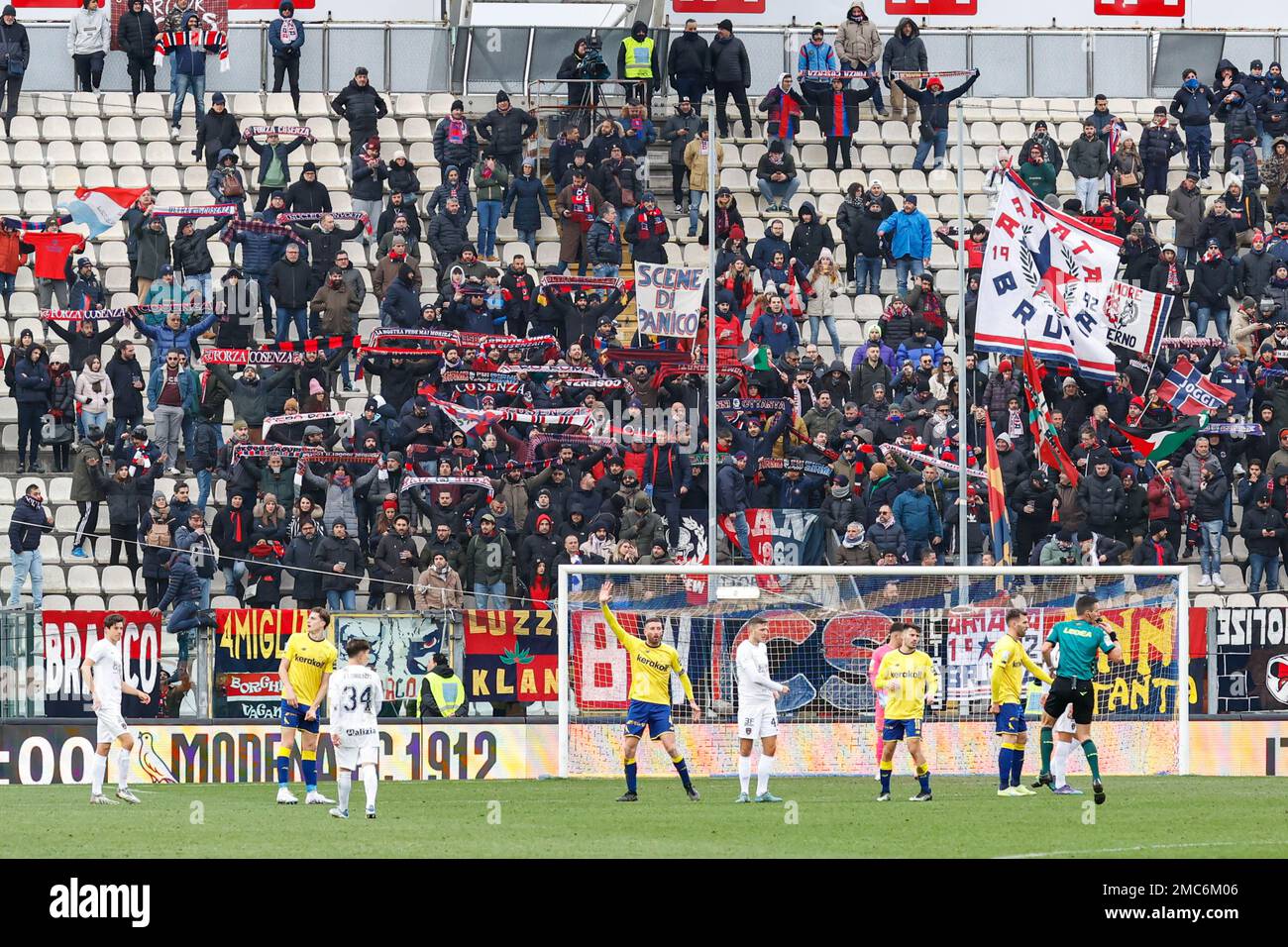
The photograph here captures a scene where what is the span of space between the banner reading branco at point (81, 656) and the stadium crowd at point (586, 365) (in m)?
0.40

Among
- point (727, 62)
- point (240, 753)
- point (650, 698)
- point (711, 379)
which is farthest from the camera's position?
point (727, 62)

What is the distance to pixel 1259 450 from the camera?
2970 cm

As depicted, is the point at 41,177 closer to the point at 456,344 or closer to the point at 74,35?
the point at 74,35

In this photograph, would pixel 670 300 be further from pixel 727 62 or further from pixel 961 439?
pixel 727 62

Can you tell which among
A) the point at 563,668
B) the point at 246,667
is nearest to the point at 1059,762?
the point at 563,668

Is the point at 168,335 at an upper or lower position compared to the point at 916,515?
upper

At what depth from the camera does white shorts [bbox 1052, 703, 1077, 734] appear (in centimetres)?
2091

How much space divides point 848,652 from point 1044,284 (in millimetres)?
5876

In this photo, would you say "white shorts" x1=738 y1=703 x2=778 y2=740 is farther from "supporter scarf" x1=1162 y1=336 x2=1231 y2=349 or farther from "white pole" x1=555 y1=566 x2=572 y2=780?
"supporter scarf" x1=1162 y1=336 x2=1231 y2=349

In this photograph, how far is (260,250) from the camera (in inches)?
1214

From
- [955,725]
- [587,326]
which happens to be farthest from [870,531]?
[587,326]

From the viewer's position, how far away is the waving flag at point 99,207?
33.2 m

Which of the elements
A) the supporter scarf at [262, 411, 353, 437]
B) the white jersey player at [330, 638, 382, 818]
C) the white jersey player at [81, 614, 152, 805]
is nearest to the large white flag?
the supporter scarf at [262, 411, 353, 437]
